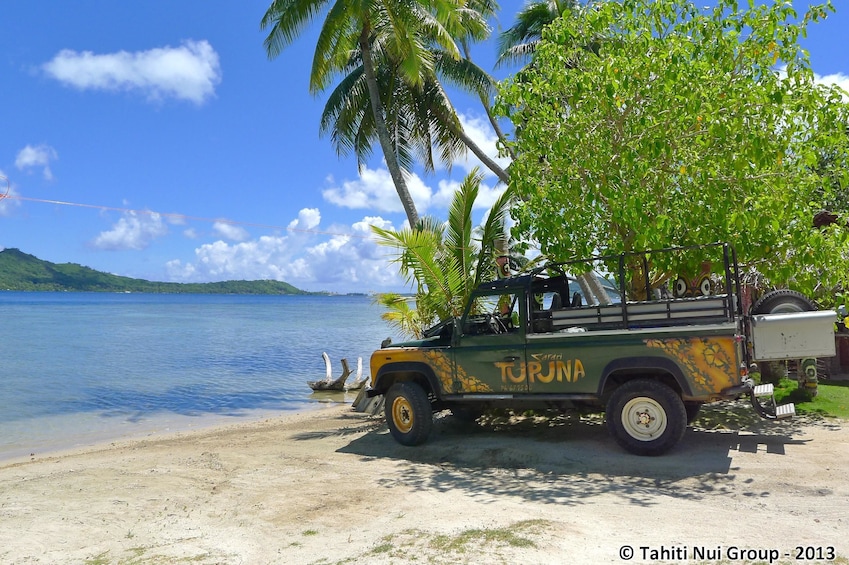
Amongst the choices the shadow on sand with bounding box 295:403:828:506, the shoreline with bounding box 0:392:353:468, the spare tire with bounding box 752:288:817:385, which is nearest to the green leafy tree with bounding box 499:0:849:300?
the spare tire with bounding box 752:288:817:385

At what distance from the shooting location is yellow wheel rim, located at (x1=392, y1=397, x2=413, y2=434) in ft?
31.5

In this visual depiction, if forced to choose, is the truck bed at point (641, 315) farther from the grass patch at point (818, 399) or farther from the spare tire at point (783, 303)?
the grass patch at point (818, 399)

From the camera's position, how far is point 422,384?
9.76 m

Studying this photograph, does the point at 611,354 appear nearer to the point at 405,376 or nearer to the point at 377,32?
the point at 405,376

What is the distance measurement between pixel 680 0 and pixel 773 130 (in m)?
2.29

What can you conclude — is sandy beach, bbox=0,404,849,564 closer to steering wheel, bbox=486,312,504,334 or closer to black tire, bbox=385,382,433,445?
black tire, bbox=385,382,433,445

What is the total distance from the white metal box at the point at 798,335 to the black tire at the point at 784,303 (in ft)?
4.10

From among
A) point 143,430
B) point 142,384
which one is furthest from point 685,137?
point 142,384

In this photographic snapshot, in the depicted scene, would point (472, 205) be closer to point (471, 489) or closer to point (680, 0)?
point (680, 0)

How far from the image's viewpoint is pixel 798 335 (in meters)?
7.85

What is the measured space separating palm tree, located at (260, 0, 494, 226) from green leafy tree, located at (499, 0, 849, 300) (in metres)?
6.30

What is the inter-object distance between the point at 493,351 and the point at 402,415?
1.84m

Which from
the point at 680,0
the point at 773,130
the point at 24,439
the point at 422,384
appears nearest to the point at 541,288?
the point at 422,384

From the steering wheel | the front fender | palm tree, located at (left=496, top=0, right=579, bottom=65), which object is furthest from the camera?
palm tree, located at (left=496, top=0, right=579, bottom=65)
